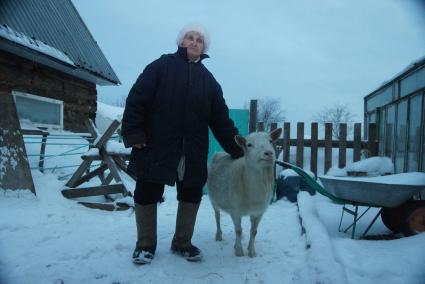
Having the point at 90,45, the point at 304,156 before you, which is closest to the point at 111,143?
the point at 304,156

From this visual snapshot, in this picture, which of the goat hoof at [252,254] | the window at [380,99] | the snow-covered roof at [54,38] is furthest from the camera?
the window at [380,99]

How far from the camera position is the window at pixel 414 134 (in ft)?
19.1

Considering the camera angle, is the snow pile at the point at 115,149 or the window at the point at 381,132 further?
the window at the point at 381,132

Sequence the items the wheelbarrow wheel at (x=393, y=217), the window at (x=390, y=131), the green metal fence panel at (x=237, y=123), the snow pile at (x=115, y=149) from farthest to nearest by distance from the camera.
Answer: the green metal fence panel at (x=237, y=123) < the window at (x=390, y=131) < the snow pile at (x=115, y=149) < the wheelbarrow wheel at (x=393, y=217)

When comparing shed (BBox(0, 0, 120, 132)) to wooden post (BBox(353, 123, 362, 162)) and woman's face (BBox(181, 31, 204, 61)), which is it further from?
wooden post (BBox(353, 123, 362, 162))

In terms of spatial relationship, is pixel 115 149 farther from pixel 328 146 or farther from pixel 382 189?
pixel 328 146

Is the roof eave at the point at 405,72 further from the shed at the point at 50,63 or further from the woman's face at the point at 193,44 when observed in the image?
the shed at the point at 50,63

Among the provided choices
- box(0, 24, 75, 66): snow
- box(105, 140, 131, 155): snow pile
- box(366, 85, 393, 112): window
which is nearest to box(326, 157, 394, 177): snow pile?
box(366, 85, 393, 112): window

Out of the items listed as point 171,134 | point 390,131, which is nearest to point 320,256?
point 171,134

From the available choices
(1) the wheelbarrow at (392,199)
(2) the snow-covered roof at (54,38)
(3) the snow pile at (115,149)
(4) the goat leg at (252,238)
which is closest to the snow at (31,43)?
(2) the snow-covered roof at (54,38)

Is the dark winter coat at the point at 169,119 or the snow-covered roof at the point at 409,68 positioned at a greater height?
the snow-covered roof at the point at 409,68

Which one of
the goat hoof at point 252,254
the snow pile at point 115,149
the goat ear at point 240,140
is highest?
the goat ear at point 240,140

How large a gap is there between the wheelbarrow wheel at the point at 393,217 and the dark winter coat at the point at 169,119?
2351mm

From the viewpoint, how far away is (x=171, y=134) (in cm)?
343
